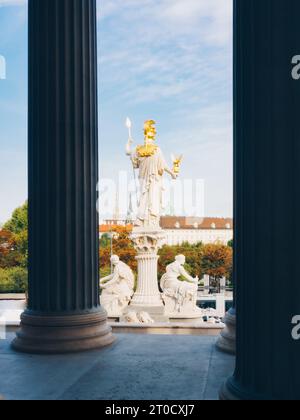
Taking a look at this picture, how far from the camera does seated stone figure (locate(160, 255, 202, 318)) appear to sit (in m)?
29.8

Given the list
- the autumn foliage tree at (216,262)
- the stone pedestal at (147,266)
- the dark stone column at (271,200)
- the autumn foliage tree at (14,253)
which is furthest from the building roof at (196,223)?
the dark stone column at (271,200)

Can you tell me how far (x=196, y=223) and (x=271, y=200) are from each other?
7180 inches

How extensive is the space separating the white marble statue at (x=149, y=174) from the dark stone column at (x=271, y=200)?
2810cm

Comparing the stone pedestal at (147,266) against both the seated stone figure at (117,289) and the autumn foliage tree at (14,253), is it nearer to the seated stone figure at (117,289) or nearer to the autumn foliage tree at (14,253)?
the seated stone figure at (117,289)

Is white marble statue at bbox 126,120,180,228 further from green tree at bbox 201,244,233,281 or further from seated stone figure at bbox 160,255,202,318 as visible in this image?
green tree at bbox 201,244,233,281

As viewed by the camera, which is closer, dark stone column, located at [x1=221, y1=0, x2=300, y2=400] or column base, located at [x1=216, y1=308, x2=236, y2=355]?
dark stone column, located at [x1=221, y1=0, x2=300, y2=400]

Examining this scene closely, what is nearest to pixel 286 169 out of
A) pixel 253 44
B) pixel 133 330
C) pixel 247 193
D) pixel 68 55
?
pixel 247 193

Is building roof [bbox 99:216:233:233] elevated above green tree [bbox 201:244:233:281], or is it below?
above

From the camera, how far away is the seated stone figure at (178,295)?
97.7 feet

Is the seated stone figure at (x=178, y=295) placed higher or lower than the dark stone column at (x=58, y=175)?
lower

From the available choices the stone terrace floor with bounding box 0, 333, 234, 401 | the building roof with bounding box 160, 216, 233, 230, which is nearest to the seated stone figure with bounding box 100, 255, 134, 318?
the stone terrace floor with bounding box 0, 333, 234, 401

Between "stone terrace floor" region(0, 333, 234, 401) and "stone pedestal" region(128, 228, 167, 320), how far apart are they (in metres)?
21.4

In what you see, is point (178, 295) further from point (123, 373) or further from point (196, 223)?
point (196, 223)
